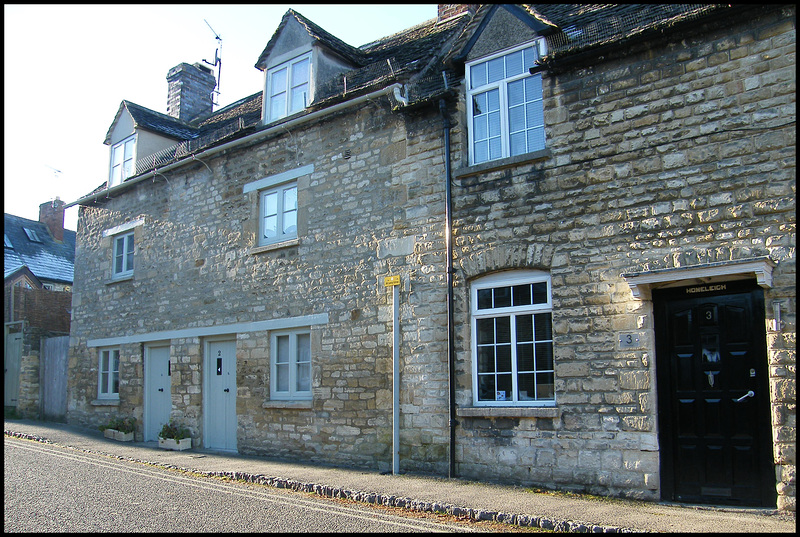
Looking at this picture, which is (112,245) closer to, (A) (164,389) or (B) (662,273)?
(A) (164,389)

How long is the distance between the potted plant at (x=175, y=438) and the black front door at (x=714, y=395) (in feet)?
31.4

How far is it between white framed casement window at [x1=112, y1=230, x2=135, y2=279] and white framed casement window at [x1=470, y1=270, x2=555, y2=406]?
33.0 ft

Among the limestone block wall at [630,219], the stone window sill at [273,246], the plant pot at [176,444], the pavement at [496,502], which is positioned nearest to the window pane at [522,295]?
the limestone block wall at [630,219]

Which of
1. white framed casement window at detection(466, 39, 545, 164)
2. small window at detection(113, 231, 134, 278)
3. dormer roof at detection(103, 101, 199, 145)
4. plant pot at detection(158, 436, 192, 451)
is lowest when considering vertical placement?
plant pot at detection(158, 436, 192, 451)

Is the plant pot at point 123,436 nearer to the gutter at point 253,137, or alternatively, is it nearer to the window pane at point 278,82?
the gutter at point 253,137

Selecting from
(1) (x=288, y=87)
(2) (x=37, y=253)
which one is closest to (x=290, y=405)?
(1) (x=288, y=87)

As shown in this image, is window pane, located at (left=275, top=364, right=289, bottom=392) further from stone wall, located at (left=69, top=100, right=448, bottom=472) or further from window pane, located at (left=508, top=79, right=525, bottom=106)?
window pane, located at (left=508, top=79, right=525, bottom=106)

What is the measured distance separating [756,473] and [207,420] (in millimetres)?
10298

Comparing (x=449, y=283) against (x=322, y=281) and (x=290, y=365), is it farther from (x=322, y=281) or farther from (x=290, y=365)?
(x=290, y=365)

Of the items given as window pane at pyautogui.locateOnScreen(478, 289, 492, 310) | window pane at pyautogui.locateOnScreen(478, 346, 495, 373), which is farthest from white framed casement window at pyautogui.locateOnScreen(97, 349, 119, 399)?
window pane at pyautogui.locateOnScreen(478, 289, 492, 310)

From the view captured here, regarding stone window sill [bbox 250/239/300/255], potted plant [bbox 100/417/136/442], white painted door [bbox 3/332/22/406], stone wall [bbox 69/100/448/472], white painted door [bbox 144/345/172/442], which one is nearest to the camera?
stone wall [bbox 69/100/448/472]

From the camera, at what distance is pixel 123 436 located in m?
15.1

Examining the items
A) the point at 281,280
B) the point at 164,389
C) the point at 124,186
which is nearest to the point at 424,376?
the point at 281,280

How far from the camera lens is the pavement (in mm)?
6801
